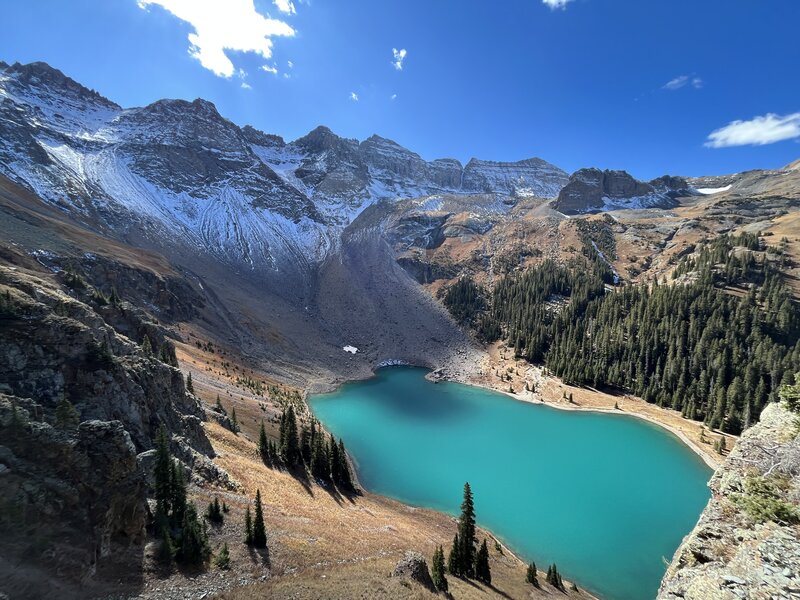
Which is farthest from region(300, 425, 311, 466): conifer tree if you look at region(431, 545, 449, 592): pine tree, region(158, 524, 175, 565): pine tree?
region(158, 524, 175, 565): pine tree

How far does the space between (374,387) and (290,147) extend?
164 metres

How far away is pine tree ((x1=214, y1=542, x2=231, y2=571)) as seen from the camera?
14500mm

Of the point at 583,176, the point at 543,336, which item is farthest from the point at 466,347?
the point at 583,176

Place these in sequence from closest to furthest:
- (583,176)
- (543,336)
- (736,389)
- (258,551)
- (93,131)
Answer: (258,551) < (736,389) < (543,336) < (93,131) < (583,176)

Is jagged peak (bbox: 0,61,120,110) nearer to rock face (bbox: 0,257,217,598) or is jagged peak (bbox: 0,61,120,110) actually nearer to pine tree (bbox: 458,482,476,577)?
rock face (bbox: 0,257,217,598)

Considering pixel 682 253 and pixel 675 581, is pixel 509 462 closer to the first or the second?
pixel 675 581

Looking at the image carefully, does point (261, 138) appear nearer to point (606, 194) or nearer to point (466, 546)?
point (606, 194)

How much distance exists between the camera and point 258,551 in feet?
53.9

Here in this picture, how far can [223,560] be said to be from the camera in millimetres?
14664

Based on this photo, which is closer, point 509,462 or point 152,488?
point 152,488

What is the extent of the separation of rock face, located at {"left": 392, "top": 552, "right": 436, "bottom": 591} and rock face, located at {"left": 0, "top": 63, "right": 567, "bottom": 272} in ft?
317

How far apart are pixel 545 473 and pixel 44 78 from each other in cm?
19285

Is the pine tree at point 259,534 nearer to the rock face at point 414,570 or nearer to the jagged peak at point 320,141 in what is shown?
the rock face at point 414,570

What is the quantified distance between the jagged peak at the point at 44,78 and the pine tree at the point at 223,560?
180897mm
